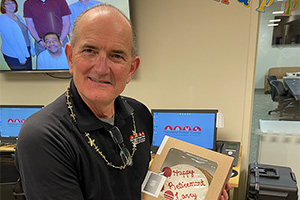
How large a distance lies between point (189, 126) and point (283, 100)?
3.09 ft

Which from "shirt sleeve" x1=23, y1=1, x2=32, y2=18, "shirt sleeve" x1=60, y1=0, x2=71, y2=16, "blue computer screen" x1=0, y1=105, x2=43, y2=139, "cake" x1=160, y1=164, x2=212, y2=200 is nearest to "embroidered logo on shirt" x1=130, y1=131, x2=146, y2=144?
"cake" x1=160, y1=164, x2=212, y2=200

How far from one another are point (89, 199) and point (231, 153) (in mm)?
1327

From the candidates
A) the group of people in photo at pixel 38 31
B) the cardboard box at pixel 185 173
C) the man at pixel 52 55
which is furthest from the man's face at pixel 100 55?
the man at pixel 52 55

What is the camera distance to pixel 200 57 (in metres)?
2.05

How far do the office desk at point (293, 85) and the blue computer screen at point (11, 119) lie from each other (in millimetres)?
2435

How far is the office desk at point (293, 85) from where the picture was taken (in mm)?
2066

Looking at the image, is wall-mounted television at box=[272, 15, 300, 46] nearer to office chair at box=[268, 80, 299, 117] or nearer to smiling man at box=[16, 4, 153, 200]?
office chair at box=[268, 80, 299, 117]

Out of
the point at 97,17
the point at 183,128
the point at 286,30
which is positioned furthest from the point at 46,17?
the point at 286,30

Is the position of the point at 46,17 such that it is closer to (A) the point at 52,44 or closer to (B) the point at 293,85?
(A) the point at 52,44

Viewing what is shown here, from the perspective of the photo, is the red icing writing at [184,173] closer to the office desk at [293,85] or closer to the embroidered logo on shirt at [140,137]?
the embroidered logo on shirt at [140,137]

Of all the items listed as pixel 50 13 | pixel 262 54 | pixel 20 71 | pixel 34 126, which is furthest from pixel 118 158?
pixel 20 71

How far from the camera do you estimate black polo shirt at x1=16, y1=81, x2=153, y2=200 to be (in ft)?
2.17

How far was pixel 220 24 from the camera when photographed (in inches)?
76.9

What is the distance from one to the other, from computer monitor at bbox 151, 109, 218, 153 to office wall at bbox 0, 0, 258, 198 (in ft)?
0.77
